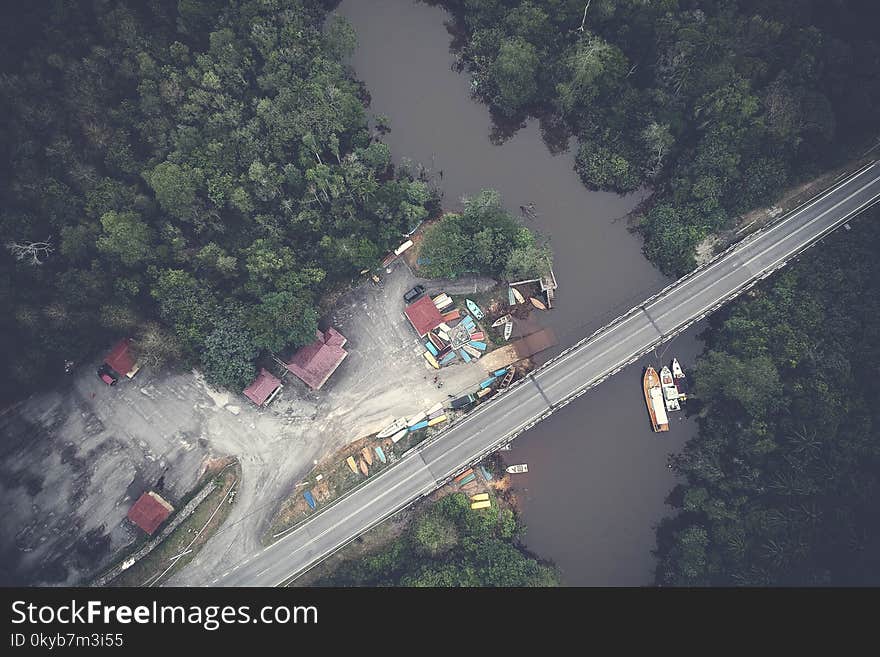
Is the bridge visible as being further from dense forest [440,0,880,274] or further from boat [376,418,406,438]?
dense forest [440,0,880,274]

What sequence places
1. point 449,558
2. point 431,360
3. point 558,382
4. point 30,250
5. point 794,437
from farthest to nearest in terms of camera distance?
point 431,360 < point 558,382 < point 449,558 < point 794,437 < point 30,250

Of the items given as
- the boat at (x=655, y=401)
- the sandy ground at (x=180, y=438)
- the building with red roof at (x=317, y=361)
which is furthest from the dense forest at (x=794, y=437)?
the building with red roof at (x=317, y=361)

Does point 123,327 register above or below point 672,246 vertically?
above

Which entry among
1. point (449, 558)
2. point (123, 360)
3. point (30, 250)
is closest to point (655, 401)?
point (449, 558)

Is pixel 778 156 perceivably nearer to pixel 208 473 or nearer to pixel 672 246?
pixel 672 246

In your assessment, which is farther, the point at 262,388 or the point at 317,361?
the point at 317,361

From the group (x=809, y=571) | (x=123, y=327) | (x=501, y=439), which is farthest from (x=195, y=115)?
(x=809, y=571)

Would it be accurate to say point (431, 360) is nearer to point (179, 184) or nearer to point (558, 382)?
point (558, 382)
